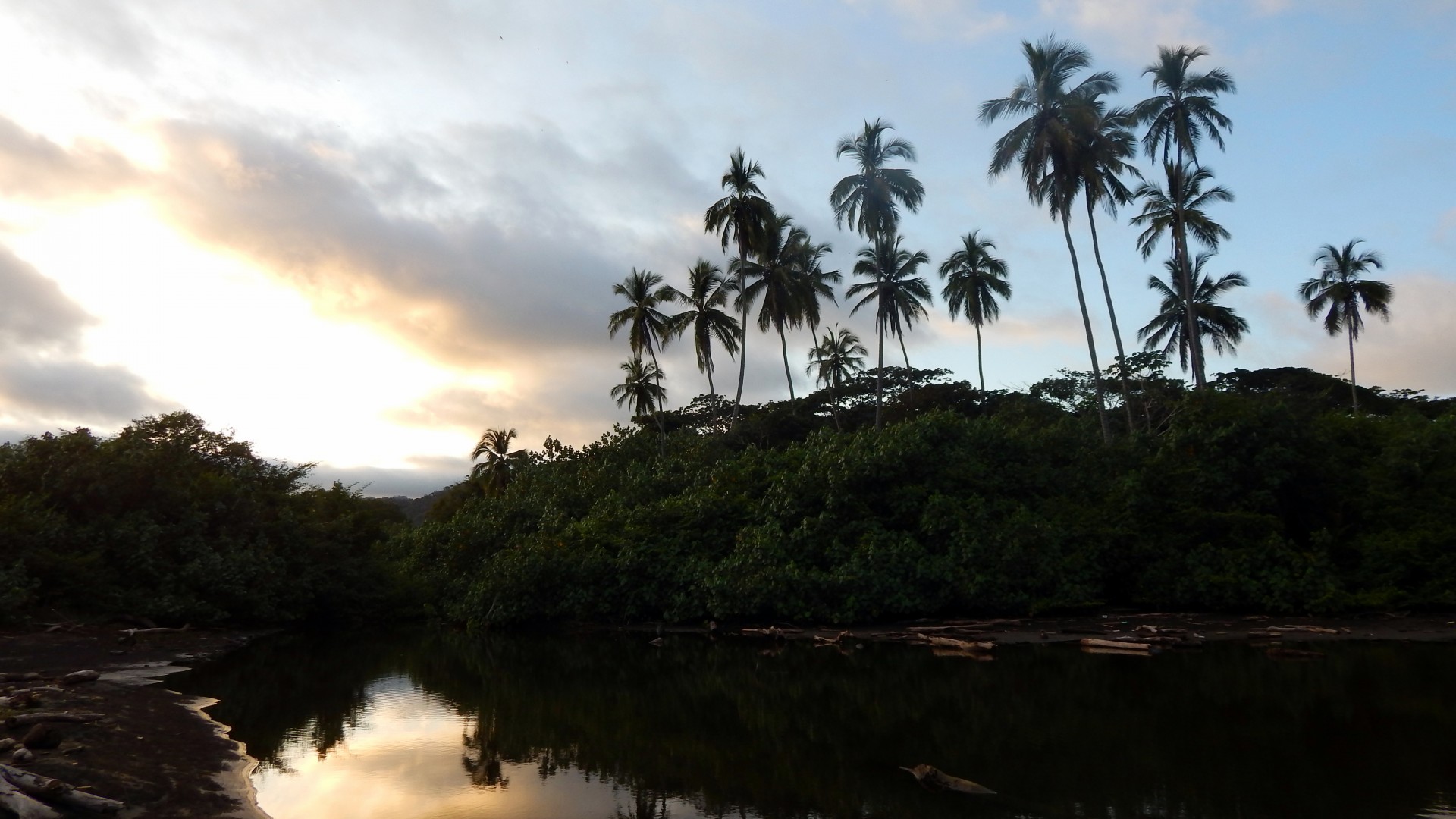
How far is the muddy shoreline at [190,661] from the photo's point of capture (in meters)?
7.81

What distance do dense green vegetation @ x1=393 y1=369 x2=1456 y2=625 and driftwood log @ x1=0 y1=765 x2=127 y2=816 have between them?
16.0m

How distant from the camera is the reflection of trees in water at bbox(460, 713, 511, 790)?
29.5ft

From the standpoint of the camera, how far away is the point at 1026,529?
21469 millimetres

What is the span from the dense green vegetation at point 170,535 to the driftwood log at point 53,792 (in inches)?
537

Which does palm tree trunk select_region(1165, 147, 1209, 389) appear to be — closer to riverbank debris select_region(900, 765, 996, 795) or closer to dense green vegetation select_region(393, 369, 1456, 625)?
dense green vegetation select_region(393, 369, 1456, 625)

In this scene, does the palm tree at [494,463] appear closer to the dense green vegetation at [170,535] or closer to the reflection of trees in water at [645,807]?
the dense green vegetation at [170,535]

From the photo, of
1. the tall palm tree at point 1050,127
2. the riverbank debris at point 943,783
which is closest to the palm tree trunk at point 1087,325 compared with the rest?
the tall palm tree at point 1050,127

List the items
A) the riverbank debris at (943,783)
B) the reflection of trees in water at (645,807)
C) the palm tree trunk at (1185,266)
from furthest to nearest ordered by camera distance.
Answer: the palm tree trunk at (1185,266)
the riverbank debris at (943,783)
the reflection of trees in water at (645,807)

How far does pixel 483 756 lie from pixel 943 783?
521 cm

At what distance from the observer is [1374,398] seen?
151ft

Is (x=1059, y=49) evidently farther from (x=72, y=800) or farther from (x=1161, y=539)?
(x=72, y=800)

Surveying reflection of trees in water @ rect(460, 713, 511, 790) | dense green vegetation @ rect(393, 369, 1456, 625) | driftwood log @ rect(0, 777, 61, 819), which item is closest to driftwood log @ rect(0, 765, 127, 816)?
driftwood log @ rect(0, 777, 61, 819)

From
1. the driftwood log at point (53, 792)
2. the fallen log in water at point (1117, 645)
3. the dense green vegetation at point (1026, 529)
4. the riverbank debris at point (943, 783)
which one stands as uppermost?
the dense green vegetation at point (1026, 529)

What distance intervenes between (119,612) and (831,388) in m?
35.9
